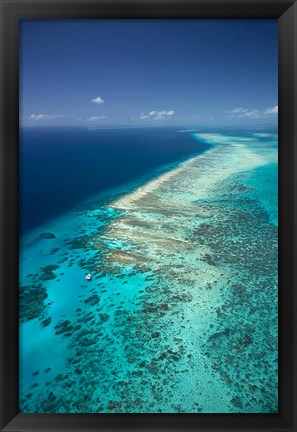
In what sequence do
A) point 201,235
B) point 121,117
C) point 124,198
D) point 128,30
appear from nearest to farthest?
point 201,235 < point 124,198 < point 128,30 < point 121,117

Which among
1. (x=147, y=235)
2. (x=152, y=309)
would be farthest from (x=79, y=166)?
(x=152, y=309)

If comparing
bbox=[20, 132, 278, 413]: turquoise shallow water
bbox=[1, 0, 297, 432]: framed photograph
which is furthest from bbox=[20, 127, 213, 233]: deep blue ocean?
bbox=[20, 132, 278, 413]: turquoise shallow water

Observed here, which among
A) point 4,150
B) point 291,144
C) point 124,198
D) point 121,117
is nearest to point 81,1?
point 4,150

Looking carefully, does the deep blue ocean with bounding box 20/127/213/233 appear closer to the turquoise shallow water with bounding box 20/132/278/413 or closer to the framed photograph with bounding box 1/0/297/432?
the framed photograph with bounding box 1/0/297/432

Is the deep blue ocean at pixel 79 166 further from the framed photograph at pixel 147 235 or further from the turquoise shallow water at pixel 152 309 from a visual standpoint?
the turquoise shallow water at pixel 152 309

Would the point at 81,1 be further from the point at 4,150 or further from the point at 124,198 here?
the point at 124,198

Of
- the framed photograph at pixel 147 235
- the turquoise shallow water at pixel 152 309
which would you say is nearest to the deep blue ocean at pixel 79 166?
the framed photograph at pixel 147 235

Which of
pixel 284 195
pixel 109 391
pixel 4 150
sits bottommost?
pixel 109 391
